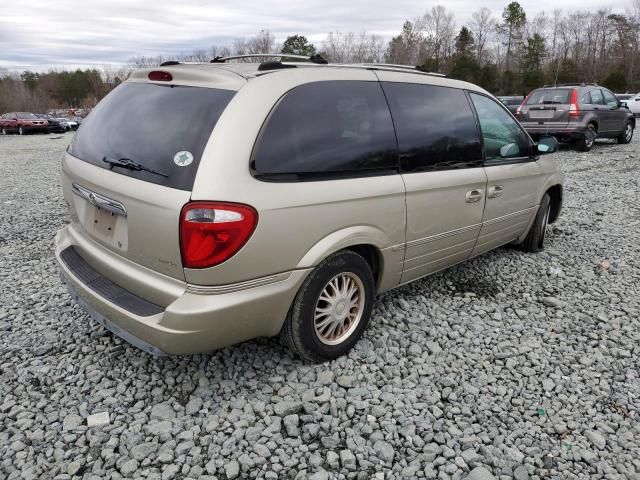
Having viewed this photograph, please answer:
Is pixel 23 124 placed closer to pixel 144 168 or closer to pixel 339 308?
pixel 144 168

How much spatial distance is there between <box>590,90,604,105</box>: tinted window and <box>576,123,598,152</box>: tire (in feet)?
2.20

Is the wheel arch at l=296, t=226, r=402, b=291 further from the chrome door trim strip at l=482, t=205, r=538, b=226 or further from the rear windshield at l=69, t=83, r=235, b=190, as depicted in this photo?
the chrome door trim strip at l=482, t=205, r=538, b=226

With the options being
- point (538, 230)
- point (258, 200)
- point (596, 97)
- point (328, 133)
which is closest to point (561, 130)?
point (596, 97)

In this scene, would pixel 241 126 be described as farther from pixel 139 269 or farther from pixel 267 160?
pixel 139 269

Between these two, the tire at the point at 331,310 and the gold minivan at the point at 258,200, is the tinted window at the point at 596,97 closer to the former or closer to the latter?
the gold minivan at the point at 258,200

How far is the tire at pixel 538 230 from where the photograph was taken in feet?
16.6

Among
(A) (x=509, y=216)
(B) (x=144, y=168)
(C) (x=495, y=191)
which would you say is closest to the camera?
(B) (x=144, y=168)

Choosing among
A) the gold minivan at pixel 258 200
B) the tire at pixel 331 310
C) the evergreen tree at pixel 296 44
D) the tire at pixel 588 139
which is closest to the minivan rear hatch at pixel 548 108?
the tire at pixel 588 139

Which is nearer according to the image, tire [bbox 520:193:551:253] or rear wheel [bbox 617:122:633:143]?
tire [bbox 520:193:551:253]

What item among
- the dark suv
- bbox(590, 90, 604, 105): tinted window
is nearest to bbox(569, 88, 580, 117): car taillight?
the dark suv

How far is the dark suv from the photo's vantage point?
40.9ft

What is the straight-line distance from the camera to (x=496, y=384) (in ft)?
9.85

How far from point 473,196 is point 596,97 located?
1177 centimetres

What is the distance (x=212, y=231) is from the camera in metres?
2.36
